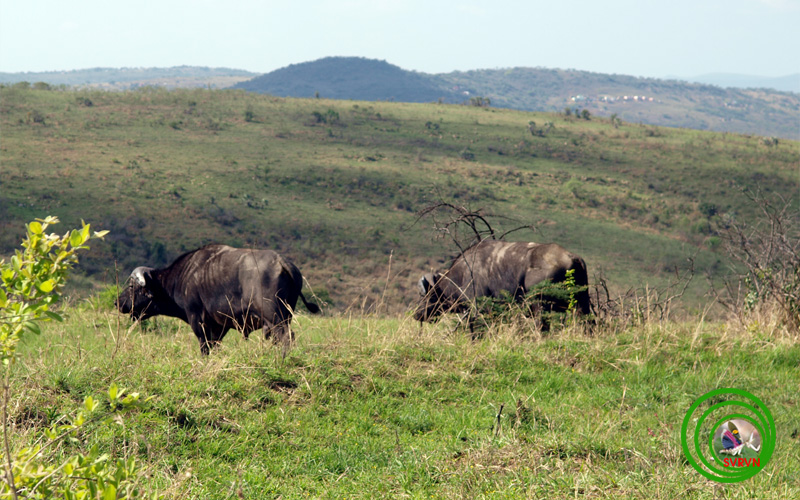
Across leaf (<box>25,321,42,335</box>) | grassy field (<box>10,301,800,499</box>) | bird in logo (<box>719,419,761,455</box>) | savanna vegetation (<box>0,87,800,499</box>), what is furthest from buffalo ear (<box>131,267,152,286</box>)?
bird in logo (<box>719,419,761,455</box>)

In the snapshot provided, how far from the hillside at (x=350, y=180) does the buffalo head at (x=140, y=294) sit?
30.2 ft

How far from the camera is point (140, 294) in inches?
365

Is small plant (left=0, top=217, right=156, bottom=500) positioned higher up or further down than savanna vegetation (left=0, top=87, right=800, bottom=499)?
higher up

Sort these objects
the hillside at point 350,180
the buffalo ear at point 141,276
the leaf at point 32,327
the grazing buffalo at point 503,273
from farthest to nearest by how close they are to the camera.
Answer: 1. the hillside at point 350,180
2. the buffalo ear at point 141,276
3. the grazing buffalo at point 503,273
4. the leaf at point 32,327

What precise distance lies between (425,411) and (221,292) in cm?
380

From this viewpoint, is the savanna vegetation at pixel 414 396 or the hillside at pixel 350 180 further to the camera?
the hillside at pixel 350 180

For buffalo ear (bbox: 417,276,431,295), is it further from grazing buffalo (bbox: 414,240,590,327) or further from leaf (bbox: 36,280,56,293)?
leaf (bbox: 36,280,56,293)

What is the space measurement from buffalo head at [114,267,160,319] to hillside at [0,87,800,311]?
9.21 meters

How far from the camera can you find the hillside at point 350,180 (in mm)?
31297

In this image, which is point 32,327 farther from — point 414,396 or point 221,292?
point 221,292

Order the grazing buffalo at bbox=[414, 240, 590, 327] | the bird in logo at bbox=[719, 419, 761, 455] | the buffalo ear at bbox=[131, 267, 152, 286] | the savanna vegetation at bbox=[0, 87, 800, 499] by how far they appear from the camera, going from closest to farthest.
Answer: the bird in logo at bbox=[719, 419, 761, 455]
the savanna vegetation at bbox=[0, 87, 800, 499]
the grazing buffalo at bbox=[414, 240, 590, 327]
the buffalo ear at bbox=[131, 267, 152, 286]

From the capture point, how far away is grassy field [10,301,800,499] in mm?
4281

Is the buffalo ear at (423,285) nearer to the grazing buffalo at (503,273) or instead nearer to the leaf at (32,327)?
the grazing buffalo at (503,273)

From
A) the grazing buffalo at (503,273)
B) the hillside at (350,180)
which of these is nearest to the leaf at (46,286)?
the grazing buffalo at (503,273)
